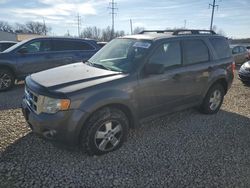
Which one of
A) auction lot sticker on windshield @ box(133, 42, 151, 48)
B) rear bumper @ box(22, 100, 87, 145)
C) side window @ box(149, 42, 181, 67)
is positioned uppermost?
auction lot sticker on windshield @ box(133, 42, 151, 48)

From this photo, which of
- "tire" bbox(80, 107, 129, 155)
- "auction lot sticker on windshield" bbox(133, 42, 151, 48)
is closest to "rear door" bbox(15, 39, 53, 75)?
"auction lot sticker on windshield" bbox(133, 42, 151, 48)

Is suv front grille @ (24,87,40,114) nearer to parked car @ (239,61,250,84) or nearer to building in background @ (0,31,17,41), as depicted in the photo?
parked car @ (239,61,250,84)

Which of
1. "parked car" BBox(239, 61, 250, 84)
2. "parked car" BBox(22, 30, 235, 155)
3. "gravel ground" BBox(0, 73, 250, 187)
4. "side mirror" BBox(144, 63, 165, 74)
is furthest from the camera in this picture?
"parked car" BBox(239, 61, 250, 84)

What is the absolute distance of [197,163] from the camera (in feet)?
12.7

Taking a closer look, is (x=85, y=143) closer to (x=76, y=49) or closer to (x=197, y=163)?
(x=197, y=163)

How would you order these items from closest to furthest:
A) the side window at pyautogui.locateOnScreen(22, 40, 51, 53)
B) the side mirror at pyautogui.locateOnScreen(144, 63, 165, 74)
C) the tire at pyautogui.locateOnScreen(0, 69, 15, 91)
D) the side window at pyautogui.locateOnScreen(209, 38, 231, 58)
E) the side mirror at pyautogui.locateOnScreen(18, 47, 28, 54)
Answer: the side mirror at pyautogui.locateOnScreen(144, 63, 165, 74), the side window at pyautogui.locateOnScreen(209, 38, 231, 58), the tire at pyautogui.locateOnScreen(0, 69, 15, 91), the side mirror at pyautogui.locateOnScreen(18, 47, 28, 54), the side window at pyautogui.locateOnScreen(22, 40, 51, 53)

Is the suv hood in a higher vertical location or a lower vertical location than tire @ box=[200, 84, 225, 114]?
higher

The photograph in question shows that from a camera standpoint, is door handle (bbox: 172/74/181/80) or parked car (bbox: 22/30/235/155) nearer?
parked car (bbox: 22/30/235/155)

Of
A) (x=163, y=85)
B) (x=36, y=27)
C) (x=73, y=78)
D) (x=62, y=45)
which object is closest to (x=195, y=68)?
(x=163, y=85)

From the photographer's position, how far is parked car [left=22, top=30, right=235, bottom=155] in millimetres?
3537

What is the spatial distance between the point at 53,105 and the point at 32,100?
21.9 inches

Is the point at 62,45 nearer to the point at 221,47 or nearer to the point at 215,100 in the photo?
the point at 221,47

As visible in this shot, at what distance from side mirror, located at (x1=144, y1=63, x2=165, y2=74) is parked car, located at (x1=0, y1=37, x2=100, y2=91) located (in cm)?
492

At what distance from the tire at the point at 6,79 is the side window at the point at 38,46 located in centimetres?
98
